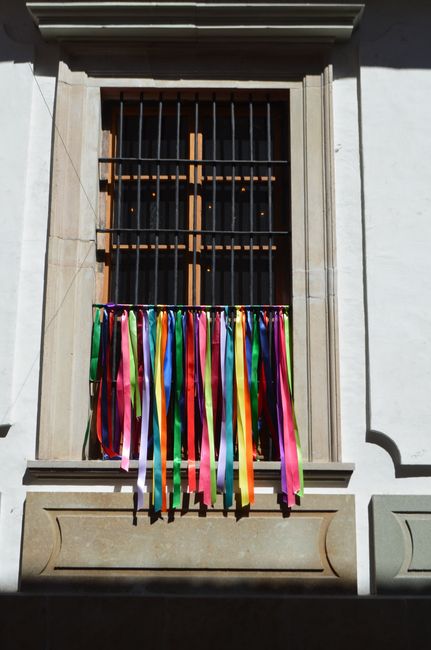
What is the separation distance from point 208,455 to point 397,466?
1333 mm

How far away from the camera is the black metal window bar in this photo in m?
8.46

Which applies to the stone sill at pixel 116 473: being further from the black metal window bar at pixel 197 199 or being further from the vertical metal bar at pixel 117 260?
the black metal window bar at pixel 197 199

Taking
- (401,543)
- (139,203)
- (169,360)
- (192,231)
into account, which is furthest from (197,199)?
(401,543)

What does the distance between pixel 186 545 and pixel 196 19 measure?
3.96 meters

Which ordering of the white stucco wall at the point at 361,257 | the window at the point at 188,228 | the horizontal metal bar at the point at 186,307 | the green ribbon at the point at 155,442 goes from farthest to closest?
the horizontal metal bar at the point at 186,307 < the window at the point at 188,228 < the white stucco wall at the point at 361,257 < the green ribbon at the point at 155,442

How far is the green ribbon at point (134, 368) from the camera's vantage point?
8039 millimetres

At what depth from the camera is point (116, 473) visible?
25.5 ft

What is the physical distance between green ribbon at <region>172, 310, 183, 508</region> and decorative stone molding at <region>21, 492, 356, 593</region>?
0.42 feet

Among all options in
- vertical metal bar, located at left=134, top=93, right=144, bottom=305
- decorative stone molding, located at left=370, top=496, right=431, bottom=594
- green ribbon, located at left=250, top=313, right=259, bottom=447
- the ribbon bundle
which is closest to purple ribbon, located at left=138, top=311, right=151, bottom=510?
the ribbon bundle

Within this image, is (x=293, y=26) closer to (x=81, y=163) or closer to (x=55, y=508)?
(x=81, y=163)

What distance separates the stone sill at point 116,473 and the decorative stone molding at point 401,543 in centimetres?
32

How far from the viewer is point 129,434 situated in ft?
26.0

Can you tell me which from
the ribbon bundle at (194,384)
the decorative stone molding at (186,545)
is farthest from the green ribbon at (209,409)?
the decorative stone molding at (186,545)

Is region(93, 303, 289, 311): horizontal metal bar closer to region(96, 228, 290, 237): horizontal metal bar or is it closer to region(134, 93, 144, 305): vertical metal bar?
region(134, 93, 144, 305): vertical metal bar
